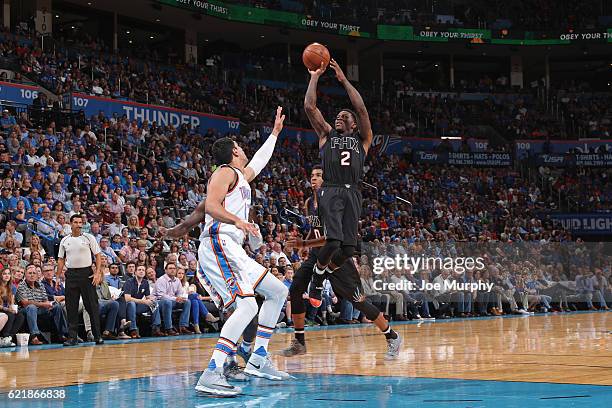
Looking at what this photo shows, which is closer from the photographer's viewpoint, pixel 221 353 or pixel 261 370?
pixel 221 353

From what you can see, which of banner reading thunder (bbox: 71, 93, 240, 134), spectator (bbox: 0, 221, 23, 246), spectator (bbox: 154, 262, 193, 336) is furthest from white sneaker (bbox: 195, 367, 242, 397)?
banner reading thunder (bbox: 71, 93, 240, 134)

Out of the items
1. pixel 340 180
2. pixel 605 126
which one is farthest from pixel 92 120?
pixel 605 126

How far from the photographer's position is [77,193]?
1625 centimetres

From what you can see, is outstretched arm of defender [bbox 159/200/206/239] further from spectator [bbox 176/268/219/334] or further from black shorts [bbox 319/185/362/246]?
spectator [bbox 176/268/219/334]

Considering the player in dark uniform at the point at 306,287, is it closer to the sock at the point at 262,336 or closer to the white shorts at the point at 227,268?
the sock at the point at 262,336

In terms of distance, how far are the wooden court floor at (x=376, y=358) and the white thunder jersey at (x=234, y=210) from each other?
5.32ft

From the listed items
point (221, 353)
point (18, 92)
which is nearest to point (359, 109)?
point (221, 353)

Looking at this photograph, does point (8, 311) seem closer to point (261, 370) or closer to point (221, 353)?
point (261, 370)

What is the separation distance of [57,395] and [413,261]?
46.5 feet

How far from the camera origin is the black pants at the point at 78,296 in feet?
39.1

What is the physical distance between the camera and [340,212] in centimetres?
808

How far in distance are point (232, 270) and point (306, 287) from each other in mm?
2029

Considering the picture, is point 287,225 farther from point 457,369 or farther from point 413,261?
point 457,369

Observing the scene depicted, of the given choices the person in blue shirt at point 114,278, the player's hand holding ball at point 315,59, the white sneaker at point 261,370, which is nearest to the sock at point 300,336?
the white sneaker at point 261,370
